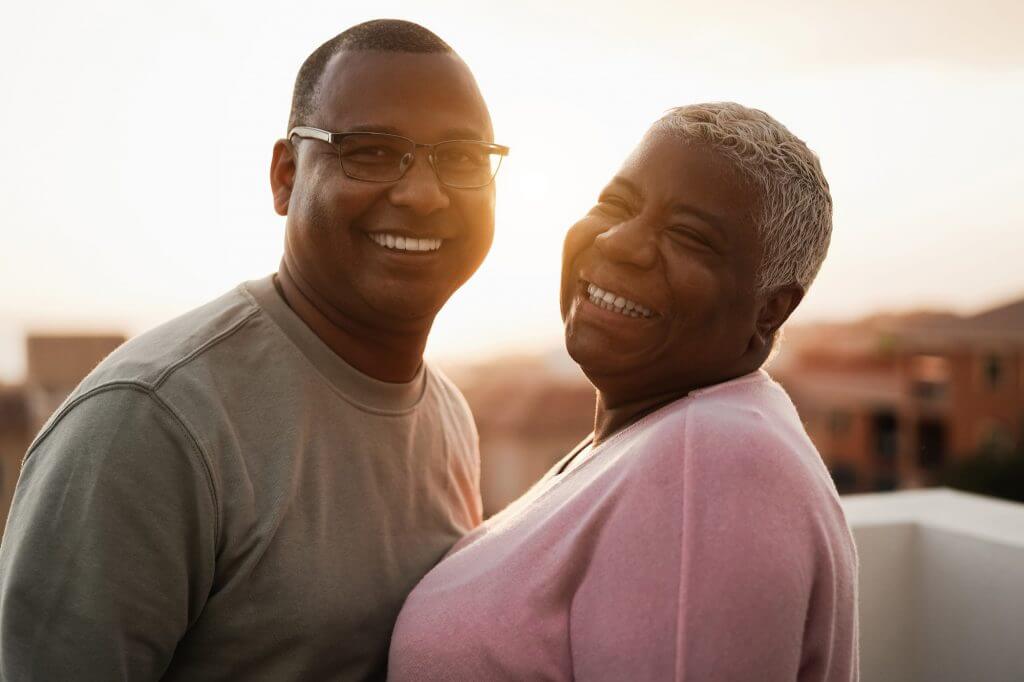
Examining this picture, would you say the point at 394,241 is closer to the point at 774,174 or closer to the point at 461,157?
the point at 461,157

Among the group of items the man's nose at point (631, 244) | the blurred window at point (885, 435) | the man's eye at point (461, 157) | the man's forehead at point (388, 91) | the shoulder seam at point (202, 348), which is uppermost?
the man's forehead at point (388, 91)

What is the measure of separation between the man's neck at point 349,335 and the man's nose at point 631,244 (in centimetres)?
69

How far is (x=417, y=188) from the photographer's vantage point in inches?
84.9

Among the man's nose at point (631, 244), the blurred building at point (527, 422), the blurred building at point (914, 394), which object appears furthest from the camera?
the blurred building at point (527, 422)

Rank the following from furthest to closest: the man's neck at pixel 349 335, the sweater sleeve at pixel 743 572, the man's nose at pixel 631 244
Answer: the man's neck at pixel 349 335
the man's nose at pixel 631 244
the sweater sleeve at pixel 743 572

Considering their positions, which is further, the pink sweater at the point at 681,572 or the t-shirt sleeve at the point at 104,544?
the t-shirt sleeve at the point at 104,544

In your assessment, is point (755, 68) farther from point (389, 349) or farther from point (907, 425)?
point (907, 425)

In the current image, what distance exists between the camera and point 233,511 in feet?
6.10

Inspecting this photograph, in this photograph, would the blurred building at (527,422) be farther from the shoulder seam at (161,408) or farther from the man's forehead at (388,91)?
the shoulder seam at (161,408)

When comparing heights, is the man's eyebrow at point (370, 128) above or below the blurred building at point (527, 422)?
above

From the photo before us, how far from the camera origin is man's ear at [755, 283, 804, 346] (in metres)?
1.81

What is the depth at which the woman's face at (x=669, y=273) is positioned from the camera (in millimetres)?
1726

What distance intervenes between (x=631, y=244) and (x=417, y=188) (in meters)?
0.62

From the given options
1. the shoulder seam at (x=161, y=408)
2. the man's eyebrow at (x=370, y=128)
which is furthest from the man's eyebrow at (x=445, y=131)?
the shoulder seam at (x=161, y=408)
